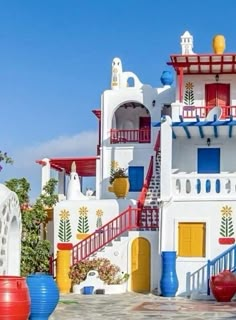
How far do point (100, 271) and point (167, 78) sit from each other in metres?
10.4

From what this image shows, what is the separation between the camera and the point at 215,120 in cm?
2430

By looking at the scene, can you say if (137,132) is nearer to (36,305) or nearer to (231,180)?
(231,180)

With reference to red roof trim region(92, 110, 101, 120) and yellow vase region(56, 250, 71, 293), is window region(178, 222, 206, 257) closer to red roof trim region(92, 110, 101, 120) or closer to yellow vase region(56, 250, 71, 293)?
yellow vase region(56, 250, 71, 293)

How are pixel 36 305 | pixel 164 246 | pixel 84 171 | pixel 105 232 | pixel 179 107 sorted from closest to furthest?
pixel 36 305, pixel 164 246, pixel 105 232, pixel 179 107, pixel 84 171

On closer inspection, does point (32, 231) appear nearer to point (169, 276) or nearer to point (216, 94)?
point (169, 276)

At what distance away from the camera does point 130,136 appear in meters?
29.9

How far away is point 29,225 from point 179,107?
702cm

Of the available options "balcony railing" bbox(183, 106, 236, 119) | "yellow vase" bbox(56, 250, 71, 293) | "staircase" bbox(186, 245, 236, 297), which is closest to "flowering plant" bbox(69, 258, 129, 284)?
"yellow vase" bbox(56, 250, 71, 293)

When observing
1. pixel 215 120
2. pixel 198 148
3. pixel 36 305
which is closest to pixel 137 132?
pixel 198 148

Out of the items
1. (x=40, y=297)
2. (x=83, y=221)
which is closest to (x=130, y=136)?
(x=83, y=221)

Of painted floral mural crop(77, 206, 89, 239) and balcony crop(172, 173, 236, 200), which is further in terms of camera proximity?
painted floral mural crop(77, 206, 89, 239)

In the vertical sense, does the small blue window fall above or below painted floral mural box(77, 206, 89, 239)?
above

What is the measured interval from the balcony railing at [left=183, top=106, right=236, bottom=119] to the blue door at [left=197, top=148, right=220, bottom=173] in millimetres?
1318

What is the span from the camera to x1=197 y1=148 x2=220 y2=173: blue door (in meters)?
26.3
